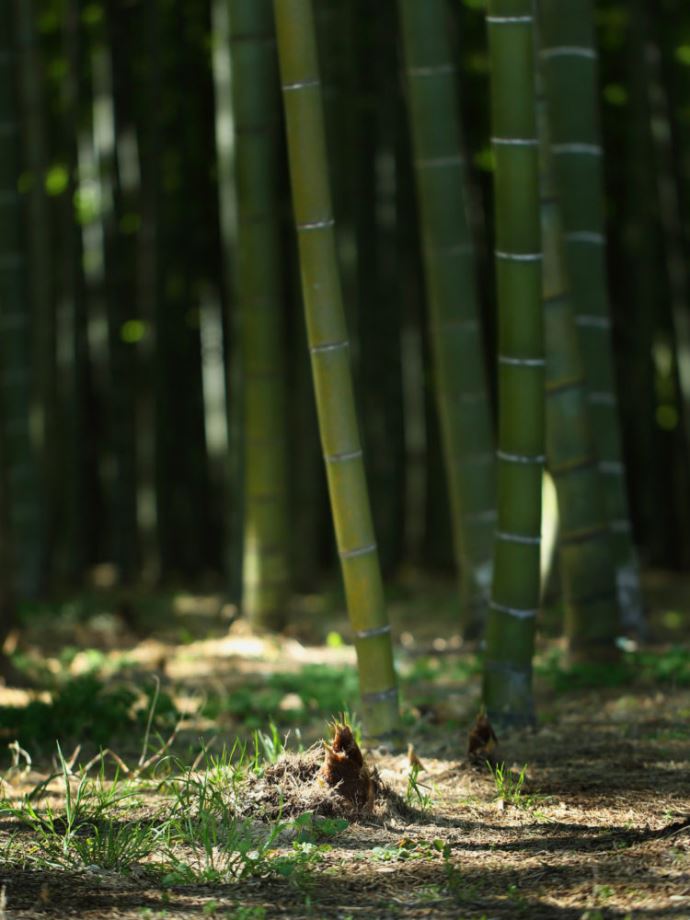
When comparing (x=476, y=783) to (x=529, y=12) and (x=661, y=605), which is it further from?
(x=661, y=605)

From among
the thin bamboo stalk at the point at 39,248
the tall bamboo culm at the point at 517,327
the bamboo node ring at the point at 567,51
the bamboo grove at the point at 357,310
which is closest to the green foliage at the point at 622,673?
the bamboo grove at the point at 357,310

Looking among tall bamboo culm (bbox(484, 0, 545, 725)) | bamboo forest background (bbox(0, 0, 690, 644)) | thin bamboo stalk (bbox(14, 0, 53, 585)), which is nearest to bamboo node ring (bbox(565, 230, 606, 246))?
bamboo forest background (bbox(0, 0, 690, 644))

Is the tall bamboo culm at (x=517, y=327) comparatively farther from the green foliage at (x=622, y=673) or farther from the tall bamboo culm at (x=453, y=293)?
the tall bamboo culm at (x=453, y=293)

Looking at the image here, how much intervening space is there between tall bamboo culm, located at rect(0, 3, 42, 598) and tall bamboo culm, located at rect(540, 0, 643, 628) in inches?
136

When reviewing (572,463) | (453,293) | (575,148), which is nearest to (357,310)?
(453,293)

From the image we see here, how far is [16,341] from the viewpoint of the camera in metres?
7.45

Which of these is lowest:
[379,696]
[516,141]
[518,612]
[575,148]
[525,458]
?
[379,696]

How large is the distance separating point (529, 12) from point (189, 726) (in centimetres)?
235

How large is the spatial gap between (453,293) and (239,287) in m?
1.03

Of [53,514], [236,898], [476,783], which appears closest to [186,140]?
[53,514]

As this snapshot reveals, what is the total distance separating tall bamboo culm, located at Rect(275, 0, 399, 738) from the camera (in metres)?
3.36

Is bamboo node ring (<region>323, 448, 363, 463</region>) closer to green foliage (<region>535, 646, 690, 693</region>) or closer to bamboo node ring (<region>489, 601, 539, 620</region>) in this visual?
bamboo node ring (<region>489, 601, 539, 620</region>)

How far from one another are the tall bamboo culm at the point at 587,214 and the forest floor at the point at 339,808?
0.73 metres

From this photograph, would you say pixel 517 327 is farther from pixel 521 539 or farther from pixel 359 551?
pixel 359 551
